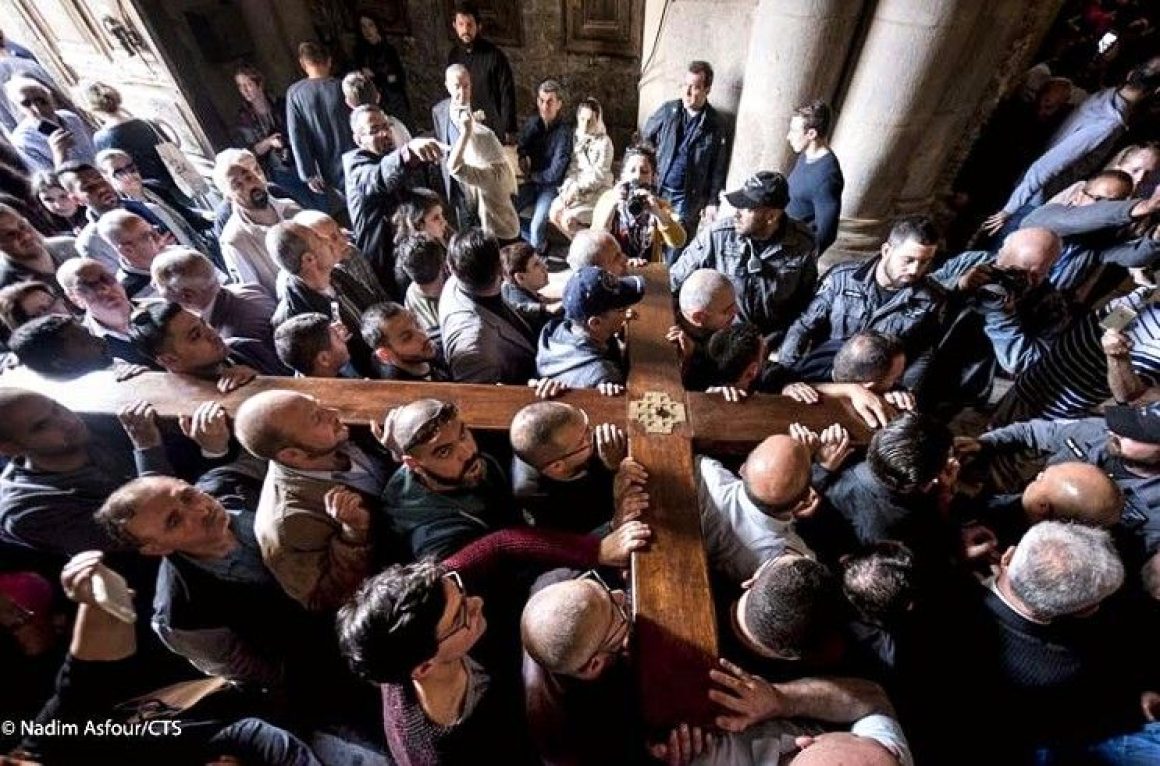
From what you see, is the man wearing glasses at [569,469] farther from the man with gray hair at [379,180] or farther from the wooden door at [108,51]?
the wooden door at [108,51]

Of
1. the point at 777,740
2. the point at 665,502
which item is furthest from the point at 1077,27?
the point at 777,740

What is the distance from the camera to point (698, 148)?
4738 mm

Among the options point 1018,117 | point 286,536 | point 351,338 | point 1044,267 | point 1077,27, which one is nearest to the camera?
point 286,536

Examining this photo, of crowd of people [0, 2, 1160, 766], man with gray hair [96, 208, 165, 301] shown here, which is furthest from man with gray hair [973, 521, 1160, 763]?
man with gray hair [96, 208, 165, 301]

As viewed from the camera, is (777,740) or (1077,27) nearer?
(777,740)

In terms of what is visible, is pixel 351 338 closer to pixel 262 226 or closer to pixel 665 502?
pixel 262 226

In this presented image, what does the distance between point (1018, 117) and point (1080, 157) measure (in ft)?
3.08

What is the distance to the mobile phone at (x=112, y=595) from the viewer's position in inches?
69.7

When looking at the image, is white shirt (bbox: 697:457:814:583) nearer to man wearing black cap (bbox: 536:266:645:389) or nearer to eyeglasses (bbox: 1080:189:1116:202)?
man wearing black cap (bbox: 536:266:645:389)

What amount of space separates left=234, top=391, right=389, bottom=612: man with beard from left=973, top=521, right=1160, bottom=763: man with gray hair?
2249 mm

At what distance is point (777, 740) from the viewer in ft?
5.07

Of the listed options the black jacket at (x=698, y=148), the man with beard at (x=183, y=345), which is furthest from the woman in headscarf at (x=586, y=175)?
the man with beard at (x=183, y=345)

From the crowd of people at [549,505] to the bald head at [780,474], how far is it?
0.6 inches

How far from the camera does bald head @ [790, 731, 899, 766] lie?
4.30 feet
